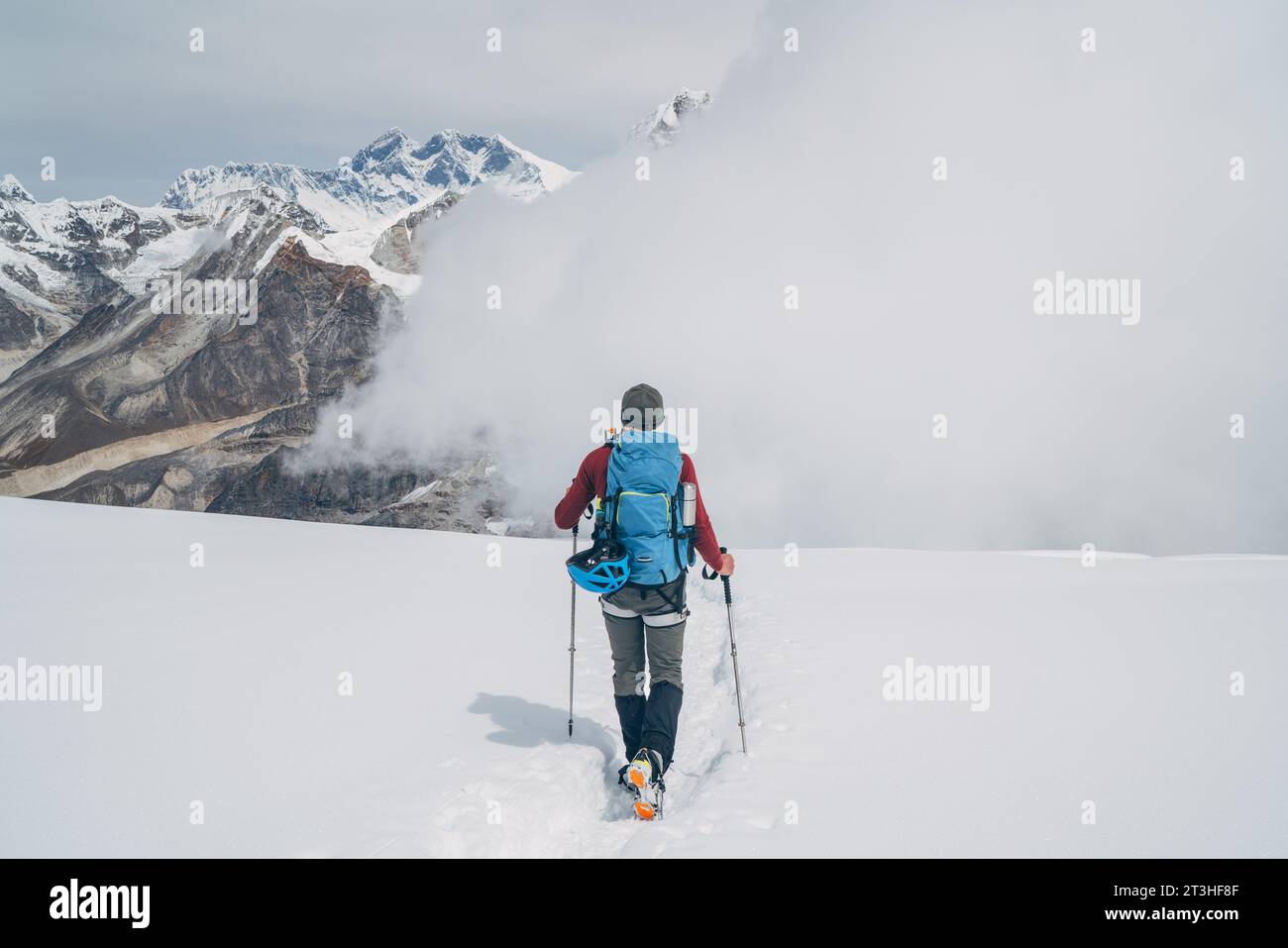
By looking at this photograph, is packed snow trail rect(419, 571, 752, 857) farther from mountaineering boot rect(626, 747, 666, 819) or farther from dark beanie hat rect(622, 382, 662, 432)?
dark beanie hat rect(622, 382, 662, 432)

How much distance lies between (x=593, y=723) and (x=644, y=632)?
Answer: 194 centimetres

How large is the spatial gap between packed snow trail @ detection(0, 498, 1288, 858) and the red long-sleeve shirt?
1979mm

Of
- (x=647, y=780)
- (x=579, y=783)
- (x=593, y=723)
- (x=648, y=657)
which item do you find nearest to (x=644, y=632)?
(x=648, y=657)

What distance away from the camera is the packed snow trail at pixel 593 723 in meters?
5.70

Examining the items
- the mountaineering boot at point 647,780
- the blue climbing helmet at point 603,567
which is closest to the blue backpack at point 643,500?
the blue climbing helmet at point 603,567

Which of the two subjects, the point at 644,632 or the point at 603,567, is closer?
the point at 603,567

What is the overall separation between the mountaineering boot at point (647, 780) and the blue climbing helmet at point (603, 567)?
1447mm

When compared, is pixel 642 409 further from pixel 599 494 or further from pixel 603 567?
pixel 603 567

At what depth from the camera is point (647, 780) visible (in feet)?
21.9

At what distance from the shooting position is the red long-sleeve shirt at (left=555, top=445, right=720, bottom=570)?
280 inches

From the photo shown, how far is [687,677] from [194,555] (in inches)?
401

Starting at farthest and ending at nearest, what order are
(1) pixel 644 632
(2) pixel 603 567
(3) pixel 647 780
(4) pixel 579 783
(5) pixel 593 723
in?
(5) pixel 593 723 → (1) pixel 644 632 → (4) pixel 579 783 → (2) pixel 603 567 → (3) pixel 647 780
